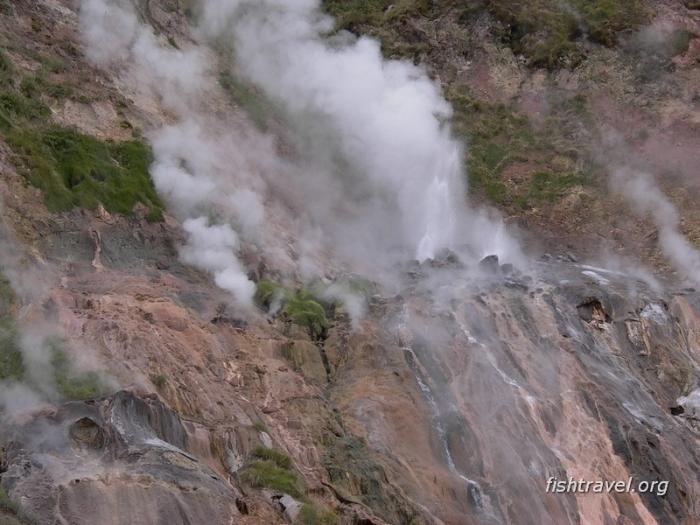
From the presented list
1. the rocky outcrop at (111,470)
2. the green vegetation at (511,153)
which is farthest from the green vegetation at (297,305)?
the green vegetation at (511,153)

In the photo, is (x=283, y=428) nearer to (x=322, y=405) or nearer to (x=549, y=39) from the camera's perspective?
(x=322, y=405)

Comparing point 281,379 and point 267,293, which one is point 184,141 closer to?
point 267,293

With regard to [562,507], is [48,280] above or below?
below

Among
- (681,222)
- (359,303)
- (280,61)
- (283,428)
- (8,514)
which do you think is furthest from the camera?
(280,61)

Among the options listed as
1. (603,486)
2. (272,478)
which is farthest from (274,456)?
(603,486)

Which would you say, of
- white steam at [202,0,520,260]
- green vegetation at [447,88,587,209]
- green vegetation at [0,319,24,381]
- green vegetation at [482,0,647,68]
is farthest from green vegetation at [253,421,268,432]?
green vegetation at [482,0,647,68]

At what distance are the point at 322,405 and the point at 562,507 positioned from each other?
5194 mm

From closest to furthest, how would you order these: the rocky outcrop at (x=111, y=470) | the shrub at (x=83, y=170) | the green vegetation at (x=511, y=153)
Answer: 1. the rocky outcrop at (x=111, y=470)
2. the shrub at (x=83, y=170)
3. the green vegetation at (x=511, y=153)

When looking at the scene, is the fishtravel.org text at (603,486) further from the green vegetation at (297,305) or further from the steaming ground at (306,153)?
the steaming ground at (306,153)

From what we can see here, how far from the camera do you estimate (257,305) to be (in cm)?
1931

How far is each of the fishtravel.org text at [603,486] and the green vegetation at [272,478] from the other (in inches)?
230

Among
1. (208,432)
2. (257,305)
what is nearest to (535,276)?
(257,305)

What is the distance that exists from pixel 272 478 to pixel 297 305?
8236mm

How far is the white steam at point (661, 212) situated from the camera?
26328mm
